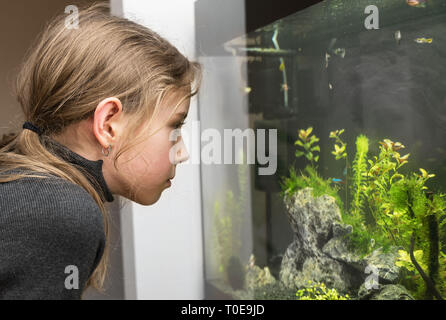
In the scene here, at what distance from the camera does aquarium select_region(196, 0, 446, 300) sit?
3.78 ft

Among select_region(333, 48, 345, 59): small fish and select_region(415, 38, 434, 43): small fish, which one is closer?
select_region(415, 38, 434, 43): small fish

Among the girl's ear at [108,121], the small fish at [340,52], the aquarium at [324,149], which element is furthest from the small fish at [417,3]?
the girl's ear at [108,121]

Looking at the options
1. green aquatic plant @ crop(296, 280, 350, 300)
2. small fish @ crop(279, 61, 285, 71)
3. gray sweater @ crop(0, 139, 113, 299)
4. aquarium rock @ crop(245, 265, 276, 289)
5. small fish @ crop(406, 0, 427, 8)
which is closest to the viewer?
gray sweater @ crop(0, 139, 113, 299)

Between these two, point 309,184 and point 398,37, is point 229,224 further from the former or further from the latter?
point 398,37

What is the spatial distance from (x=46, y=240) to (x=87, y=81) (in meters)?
0.33

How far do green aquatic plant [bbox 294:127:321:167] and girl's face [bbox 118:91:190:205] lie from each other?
67cm

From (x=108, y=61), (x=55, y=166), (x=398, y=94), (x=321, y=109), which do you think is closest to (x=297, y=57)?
(x=321, y=109)

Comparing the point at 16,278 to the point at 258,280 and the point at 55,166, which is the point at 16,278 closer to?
the point at 55,166

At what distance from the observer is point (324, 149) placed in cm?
149

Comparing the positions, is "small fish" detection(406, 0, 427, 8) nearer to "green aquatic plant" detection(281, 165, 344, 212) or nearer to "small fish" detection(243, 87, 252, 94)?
"green aquatic plant" detection(281, 165, 344, 212)

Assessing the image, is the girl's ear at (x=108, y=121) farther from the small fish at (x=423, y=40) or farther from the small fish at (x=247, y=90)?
the small fish at (x=247, y=90)

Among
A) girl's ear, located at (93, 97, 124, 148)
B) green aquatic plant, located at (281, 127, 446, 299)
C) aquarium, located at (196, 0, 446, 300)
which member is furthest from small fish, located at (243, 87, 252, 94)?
girl's ear, located at (93, 97, 124, 148)

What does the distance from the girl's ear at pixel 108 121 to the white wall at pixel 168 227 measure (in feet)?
3.57

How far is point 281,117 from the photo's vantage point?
5.55 feet
